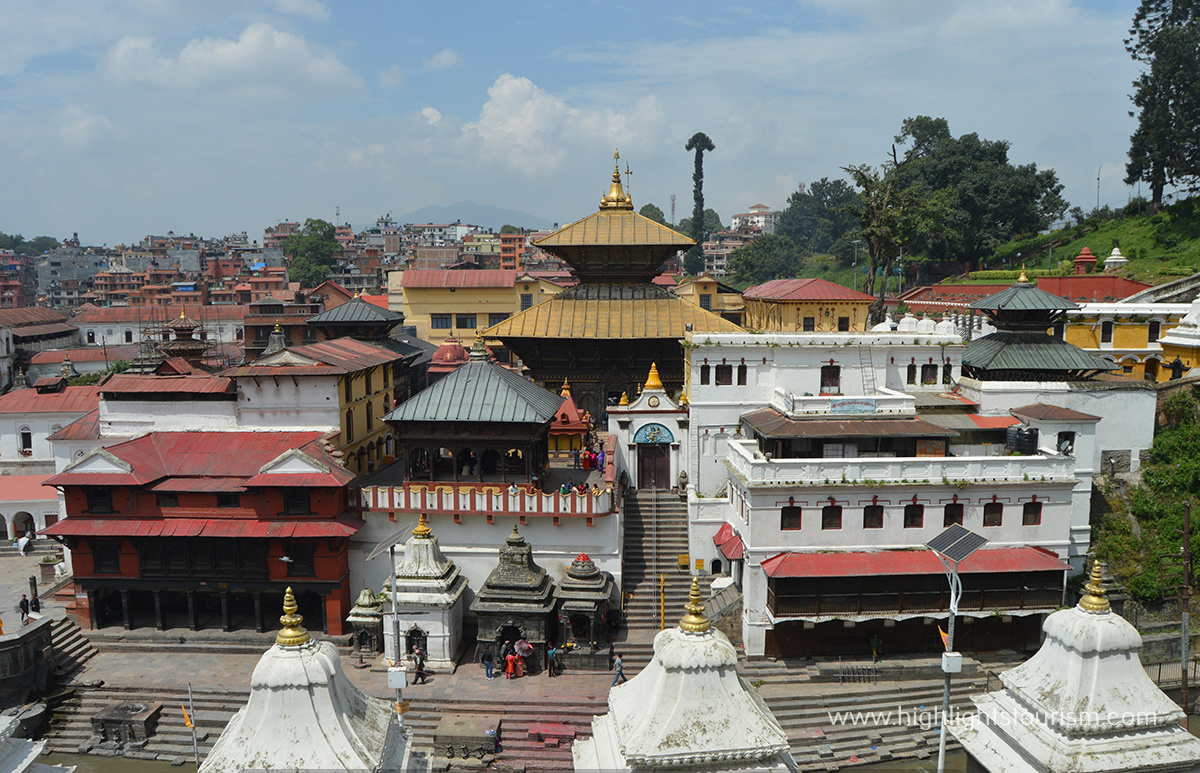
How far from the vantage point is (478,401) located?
2742 cm

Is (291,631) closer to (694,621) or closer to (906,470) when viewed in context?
(694,621)

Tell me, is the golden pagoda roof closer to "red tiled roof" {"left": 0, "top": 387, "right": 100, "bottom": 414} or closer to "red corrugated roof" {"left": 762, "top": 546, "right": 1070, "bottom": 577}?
"red corrugated roof" {"left": 762, "top": 546, "right": 1070, "bottom": 577}

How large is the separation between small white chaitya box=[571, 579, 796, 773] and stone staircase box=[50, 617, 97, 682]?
23.0 metres

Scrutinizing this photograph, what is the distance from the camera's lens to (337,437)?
2934 centimetres

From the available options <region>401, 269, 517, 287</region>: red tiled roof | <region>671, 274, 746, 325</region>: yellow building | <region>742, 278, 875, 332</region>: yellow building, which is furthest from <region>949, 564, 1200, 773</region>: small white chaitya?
<region>671, 274, 746, 325</region>: yellow building

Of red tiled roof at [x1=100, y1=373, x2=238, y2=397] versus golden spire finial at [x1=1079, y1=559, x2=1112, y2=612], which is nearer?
golden spire finial at [x1=1079, y1=559, x2=1112, y2=612]

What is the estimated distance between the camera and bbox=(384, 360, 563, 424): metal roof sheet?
2692 cm

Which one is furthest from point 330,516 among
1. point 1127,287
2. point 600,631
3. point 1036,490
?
point 1127,287

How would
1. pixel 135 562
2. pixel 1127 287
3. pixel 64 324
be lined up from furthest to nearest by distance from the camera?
pixel 64 324
pixel 1127 287
pixel 135 562

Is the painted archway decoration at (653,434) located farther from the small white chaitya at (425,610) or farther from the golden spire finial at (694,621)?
the golden spire finial at (694,621)

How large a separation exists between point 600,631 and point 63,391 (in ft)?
111

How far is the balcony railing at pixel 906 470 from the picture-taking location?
2478 centimetres

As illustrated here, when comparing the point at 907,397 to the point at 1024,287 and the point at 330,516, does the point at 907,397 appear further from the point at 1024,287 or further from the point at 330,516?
the point at 330,516

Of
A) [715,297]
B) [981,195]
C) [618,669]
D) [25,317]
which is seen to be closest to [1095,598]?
[618,669]
